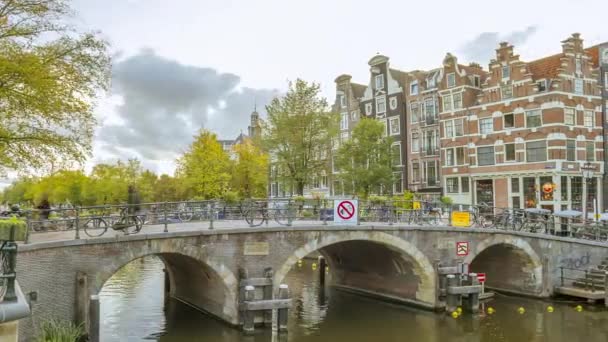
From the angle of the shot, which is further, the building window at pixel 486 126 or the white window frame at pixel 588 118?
the building window at pixel 486 126

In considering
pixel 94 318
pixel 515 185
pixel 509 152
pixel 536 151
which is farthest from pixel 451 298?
pixel 509 152

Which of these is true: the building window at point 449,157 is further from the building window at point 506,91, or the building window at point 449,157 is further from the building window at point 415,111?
the building window at point 506,91

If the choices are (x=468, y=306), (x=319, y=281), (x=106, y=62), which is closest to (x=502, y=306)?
(x=468, y=306)

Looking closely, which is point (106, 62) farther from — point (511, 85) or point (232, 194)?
point (511, 85)

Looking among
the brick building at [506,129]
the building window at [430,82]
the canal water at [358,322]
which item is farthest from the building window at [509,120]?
the canal water at [358,322]

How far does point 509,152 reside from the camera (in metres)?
37.4

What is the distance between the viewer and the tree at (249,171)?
44.9 m

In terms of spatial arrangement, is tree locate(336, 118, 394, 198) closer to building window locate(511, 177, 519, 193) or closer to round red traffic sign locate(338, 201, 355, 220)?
building window locate(511, 177, 519, 193)

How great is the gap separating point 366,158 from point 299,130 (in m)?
6.95

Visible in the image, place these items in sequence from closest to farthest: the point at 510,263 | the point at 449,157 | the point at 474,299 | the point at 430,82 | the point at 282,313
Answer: the point at 282,313
the point at 474,299
the point at 510,263
the point at 449,157
the point at 430,82

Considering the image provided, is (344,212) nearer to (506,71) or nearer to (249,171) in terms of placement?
(506,71)

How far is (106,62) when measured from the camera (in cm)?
1722

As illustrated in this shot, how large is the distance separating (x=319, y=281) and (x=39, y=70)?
57.4ft

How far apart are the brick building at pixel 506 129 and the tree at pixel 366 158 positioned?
5.62m
